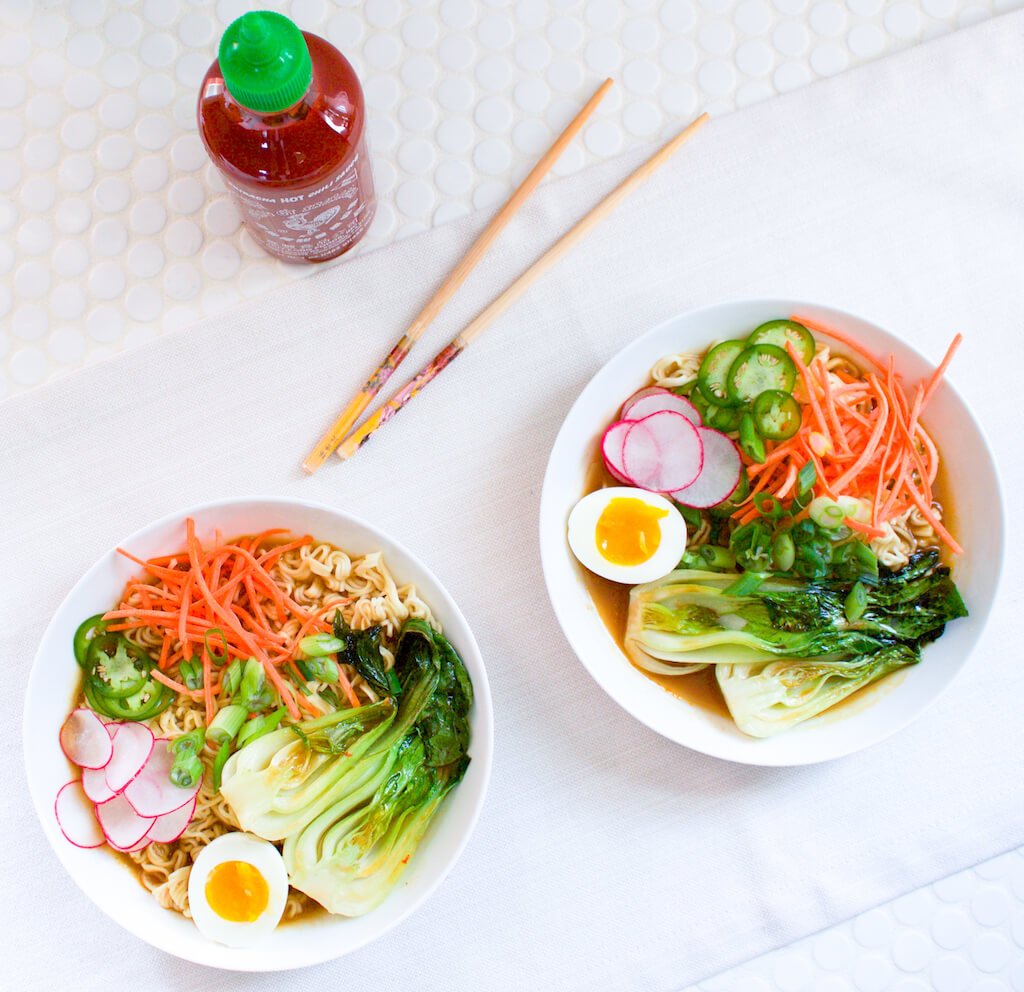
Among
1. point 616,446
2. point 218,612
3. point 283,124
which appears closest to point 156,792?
point 218,612

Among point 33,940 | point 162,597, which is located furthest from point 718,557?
point 33,940

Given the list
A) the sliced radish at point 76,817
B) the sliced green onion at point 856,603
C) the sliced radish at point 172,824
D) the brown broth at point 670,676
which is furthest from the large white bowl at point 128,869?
the sliced green onion at point 856,603

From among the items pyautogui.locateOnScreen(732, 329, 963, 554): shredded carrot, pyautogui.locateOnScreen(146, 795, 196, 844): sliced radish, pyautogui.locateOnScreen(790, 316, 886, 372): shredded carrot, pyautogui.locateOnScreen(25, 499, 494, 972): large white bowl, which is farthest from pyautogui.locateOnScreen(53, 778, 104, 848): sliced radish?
pyautogui.locateOnScreen(790, 316, 886, 372): shredded carrot

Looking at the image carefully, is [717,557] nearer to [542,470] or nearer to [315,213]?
[542,470]

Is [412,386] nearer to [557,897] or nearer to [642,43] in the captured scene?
[642,43]

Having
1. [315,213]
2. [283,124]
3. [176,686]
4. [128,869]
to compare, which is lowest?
[128,869]
